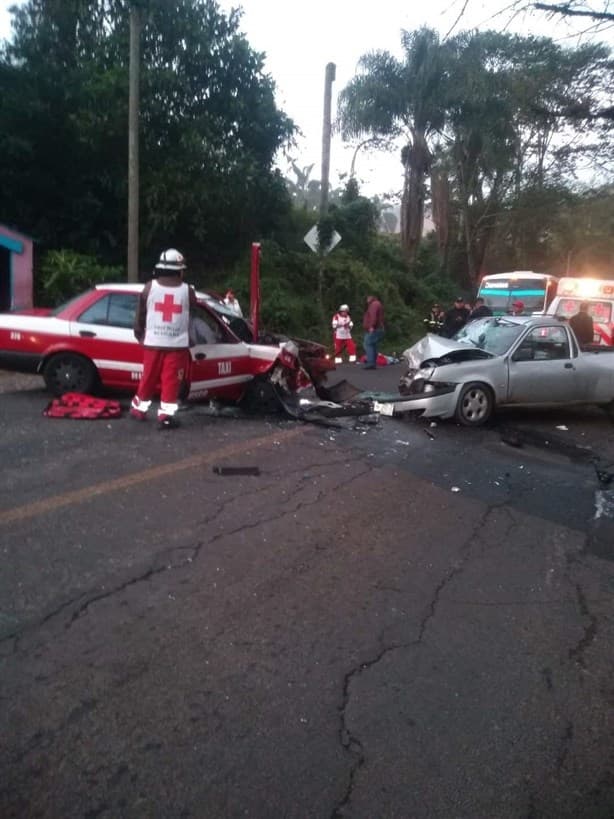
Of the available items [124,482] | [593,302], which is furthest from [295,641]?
[593,302]

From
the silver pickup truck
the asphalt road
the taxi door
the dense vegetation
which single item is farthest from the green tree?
the asphalt road

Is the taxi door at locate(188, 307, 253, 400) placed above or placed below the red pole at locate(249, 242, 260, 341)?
below

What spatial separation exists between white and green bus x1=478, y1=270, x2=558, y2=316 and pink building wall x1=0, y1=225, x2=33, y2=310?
13748mm

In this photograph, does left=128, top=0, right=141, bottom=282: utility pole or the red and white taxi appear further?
left=128, top=0, right=141, bottom=282: utility pole

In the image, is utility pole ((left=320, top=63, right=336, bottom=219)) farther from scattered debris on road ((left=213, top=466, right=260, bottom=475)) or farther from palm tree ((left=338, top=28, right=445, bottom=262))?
scattered debris on road ((left=213, top=466, right=260, bottom=475))

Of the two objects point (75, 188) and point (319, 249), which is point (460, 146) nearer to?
point (319, 249)

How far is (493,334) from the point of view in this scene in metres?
10.8

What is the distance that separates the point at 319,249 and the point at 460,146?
1619cm

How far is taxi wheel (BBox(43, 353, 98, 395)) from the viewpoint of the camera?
9.09m

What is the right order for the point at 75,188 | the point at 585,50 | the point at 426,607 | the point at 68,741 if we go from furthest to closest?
the point at 75,188 → the point at 585,50 → the point at 426,607 → the point at 68,741

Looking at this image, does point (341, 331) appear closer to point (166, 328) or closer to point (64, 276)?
point (64, 276)

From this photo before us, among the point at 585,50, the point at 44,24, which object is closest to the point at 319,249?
the point at 44,24

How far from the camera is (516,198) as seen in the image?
118 ft

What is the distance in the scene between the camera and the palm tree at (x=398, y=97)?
92.5 ft
